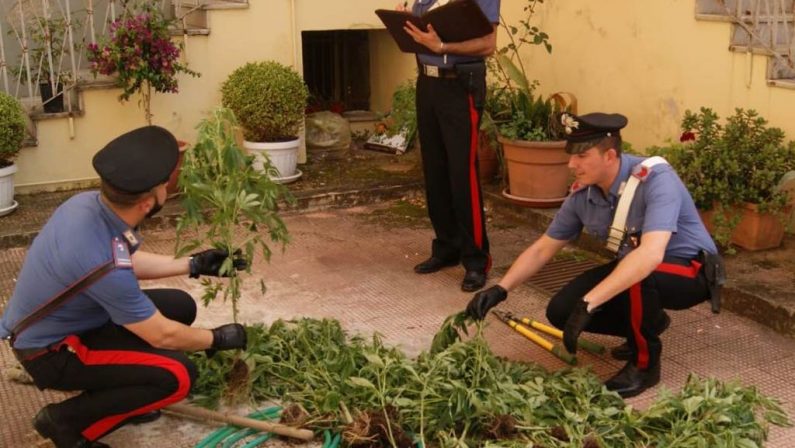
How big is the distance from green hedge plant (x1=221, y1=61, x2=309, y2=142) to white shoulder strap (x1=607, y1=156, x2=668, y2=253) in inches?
142

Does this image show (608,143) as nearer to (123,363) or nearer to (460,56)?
(460,56)

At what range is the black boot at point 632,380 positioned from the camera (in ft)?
13.1

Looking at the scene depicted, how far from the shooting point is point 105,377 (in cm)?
340

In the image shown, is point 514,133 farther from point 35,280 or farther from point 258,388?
point 35,280

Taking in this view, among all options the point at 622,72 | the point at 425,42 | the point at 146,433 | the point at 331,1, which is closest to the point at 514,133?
the point at 622,72

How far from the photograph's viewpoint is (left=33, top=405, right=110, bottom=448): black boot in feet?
11.2

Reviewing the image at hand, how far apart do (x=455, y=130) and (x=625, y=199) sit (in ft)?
5.09

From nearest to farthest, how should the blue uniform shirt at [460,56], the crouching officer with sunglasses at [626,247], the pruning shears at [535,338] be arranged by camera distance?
the crouching officer with sunglasses at [626,247]
the pruning shears at [535,338]
the blue uniform shirt at [460,56]

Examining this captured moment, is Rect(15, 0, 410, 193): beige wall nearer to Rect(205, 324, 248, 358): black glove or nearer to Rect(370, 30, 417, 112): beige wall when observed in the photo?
Rect(370, 30, 417, 112): beige wall

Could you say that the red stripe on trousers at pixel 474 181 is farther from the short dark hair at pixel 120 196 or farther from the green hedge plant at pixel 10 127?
the green hedge plant at pixel 10 127

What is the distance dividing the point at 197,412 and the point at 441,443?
3.27 feet

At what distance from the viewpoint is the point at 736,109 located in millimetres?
5496

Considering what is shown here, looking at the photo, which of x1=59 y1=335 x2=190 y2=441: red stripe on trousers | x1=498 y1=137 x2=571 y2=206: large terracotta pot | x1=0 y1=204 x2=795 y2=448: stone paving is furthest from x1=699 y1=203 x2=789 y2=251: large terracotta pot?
x1=59 y1=335 x2=190 y2=441: red stripe on trousers

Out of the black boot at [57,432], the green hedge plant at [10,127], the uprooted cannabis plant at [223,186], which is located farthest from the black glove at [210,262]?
the green hedge plant at [10,127]
